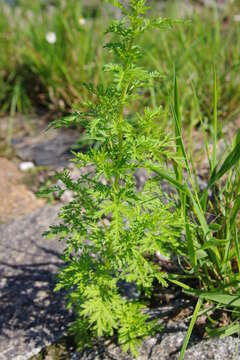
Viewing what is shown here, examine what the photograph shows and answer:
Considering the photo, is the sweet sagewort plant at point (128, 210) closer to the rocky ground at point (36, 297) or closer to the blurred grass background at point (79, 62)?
Result: the rocky ground at point (36, 297)

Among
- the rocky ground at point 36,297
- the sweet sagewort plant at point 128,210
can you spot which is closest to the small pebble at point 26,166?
the rocky ground at point 36,297

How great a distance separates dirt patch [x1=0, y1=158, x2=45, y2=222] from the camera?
258cm

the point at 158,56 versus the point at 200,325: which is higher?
the point at 158,56

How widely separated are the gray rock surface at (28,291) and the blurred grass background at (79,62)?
1320 mm

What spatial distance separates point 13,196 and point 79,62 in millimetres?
1335

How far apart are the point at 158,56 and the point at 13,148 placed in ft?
4.71

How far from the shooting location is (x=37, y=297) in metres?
1.91

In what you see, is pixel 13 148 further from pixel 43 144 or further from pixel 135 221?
pixel 135 221

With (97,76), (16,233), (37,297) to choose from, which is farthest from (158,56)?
(37,297)

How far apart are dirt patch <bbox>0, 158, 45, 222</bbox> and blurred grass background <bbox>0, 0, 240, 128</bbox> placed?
0.75 metres

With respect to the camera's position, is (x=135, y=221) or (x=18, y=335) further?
(x=18, y=335)

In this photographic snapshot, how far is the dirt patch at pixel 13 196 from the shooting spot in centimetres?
258

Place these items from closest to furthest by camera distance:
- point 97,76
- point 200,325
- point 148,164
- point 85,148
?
point 148,164, point 200,325, point 85,148, point 97,76

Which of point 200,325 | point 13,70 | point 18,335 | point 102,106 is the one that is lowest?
point 18,335
